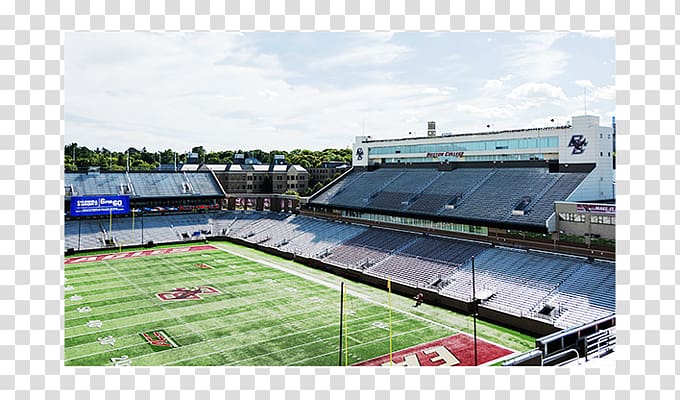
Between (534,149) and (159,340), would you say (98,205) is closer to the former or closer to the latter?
(159,340)

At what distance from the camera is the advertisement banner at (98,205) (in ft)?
168

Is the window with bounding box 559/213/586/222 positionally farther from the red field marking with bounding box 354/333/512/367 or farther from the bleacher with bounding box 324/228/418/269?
the bleacher with bounding box 324/228/418/269

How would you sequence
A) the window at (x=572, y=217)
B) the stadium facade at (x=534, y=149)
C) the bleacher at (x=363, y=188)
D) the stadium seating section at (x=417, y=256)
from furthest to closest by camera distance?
1. the bleacher at (x=363, y=188)
2. the stadium facade at (x=534, y=149)
3. the window at (x=572, y=217)
4. the stadium seating section at (x=417, y=256)

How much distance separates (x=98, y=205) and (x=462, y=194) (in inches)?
1455

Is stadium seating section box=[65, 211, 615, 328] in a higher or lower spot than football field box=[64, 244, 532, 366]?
higher

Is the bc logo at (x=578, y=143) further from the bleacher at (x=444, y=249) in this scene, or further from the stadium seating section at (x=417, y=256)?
the bleacher at (x=444, y=249)

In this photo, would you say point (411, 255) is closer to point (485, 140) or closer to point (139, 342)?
point (485, 140)

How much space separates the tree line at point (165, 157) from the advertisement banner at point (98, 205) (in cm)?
4331

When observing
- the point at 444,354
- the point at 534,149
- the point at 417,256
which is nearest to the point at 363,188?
the point at 417,256

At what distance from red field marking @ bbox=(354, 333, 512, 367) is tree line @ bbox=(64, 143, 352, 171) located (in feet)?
247

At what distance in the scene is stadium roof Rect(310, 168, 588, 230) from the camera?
3419cm

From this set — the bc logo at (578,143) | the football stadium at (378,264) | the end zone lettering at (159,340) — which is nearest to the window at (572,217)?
the football stadium at (378,264)

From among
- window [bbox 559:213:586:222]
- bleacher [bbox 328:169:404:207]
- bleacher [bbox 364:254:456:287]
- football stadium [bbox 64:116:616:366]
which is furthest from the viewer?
bleacher [bbox 328:169:404:207]

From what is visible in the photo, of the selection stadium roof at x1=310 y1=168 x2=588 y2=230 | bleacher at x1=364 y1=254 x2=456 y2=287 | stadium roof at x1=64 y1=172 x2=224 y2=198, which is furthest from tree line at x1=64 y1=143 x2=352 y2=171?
bleacher at x1=364 y1=254 x2=456 y2=287
